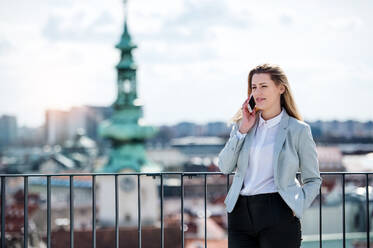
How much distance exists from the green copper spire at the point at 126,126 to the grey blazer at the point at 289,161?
39730mm

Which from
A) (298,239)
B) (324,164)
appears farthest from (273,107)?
(324,164)

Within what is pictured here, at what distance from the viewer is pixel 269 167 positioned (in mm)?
3230

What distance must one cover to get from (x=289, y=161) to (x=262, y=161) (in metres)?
0.13

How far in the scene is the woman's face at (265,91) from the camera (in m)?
3.28

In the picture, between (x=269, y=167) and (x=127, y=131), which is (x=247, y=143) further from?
(x=127, y=131)

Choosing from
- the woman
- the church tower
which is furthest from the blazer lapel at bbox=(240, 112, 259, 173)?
the church tower

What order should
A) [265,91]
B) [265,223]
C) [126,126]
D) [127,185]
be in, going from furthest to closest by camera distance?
[127,185] → [126,126] → [265,91] → [265,223]

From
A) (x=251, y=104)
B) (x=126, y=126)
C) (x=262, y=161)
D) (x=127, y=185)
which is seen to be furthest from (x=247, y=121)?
(x=127, y=185)

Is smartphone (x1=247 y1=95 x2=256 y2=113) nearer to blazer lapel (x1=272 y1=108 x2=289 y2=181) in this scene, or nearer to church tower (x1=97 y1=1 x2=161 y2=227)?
blazer lapel (x1=272 y1=108 x2=289 y2=181)

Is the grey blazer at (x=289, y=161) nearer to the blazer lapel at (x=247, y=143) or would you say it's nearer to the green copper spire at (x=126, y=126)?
the blazer lapel at (x=247, y=143)

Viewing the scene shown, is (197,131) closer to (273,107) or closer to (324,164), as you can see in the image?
(324,164)

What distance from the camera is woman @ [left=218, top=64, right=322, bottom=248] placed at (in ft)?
10.4

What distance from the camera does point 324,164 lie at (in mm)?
69938

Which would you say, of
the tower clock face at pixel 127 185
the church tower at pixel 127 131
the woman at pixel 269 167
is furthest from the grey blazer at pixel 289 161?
the tower clock face at pixel 127 185
